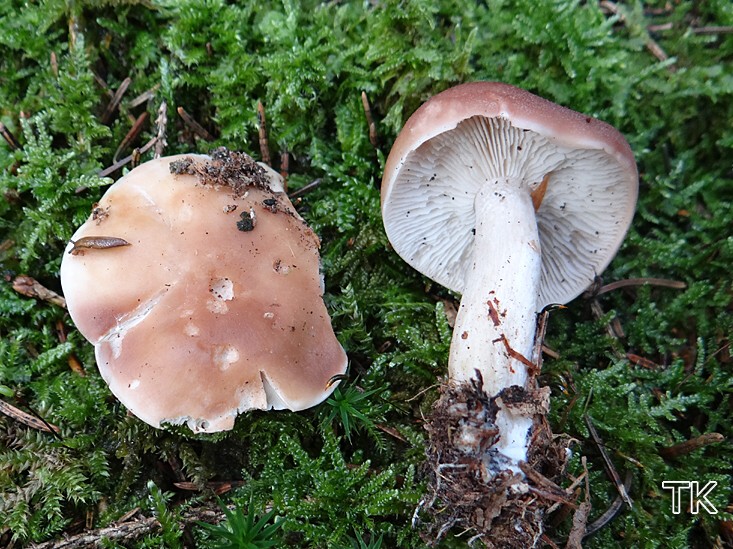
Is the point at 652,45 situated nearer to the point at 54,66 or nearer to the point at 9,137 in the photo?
the point at 54,66

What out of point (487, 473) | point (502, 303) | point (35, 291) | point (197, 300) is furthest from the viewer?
point (35, 291)

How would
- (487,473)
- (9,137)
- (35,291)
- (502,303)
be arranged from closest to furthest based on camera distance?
(487,473) → (502,303) → (35,291) → (9,137)

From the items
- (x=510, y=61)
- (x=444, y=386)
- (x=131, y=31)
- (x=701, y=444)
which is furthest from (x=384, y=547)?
(x=131, y=31)

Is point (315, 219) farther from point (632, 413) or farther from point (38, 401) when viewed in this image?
point (632, 413)

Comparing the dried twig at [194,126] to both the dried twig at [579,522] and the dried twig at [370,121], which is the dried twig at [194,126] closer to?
the dried twig at [370,121]

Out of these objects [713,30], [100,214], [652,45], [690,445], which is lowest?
[690,445]

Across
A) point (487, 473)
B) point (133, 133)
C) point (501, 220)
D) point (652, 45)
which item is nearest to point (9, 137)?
point (133, 133)

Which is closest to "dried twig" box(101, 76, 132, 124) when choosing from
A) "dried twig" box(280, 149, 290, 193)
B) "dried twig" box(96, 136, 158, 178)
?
"dried twig" box(96, 136, 158, 178)

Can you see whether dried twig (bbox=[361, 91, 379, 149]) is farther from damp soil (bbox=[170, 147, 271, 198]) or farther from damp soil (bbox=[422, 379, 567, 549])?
damp soil (bbox=[422, 379, 567, 549])
